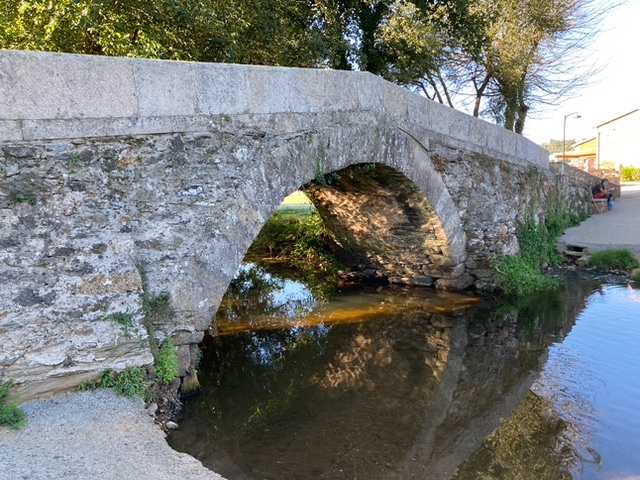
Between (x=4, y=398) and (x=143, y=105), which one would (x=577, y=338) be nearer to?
(x=143, y=105)

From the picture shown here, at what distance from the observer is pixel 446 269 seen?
7.34 metres

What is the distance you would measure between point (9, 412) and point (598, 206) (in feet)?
47.7

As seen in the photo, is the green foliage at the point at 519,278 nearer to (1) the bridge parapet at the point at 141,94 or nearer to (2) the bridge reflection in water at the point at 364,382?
(2) the bridge reflection in water at the point at 364,382

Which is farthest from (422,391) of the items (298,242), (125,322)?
(298,242)

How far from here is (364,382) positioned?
171 inches

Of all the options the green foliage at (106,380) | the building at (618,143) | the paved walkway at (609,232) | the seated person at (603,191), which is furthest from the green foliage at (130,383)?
the building at (618,143)

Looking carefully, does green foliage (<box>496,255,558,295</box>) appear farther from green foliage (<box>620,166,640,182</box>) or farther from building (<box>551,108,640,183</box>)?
building (<box>551,108,640,183</box>)

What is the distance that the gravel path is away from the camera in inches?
85.7

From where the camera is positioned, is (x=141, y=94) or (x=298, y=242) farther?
(x=298, y=242)

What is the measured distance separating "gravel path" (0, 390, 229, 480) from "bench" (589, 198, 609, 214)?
1370cm

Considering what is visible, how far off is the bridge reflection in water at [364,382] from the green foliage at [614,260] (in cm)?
154

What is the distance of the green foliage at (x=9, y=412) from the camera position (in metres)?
2.49

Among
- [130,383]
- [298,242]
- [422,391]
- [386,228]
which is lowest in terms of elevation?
[422,391]

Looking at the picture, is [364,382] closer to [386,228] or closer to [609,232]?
[386,228]
